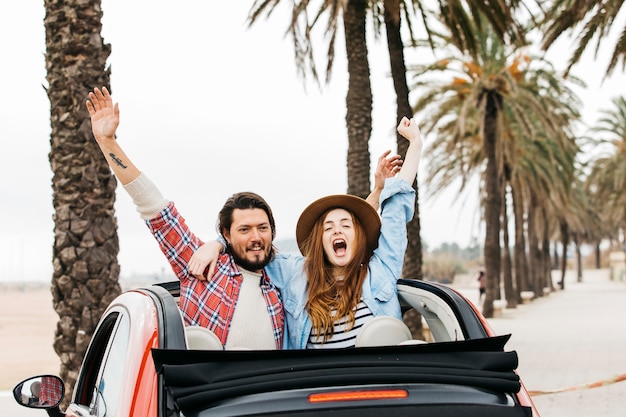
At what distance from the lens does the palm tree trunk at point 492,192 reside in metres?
24.9

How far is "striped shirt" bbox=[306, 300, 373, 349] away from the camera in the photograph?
3.73m

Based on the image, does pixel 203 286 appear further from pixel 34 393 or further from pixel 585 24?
pixel 585 24

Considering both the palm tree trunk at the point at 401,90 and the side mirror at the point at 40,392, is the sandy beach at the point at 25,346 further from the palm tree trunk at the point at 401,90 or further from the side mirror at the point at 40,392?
the side mirror at the point at 40,392

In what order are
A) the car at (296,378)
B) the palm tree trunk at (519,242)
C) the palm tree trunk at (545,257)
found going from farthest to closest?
the palm tree trunk at (545,257) → the palm tree trunk at (519,242) → the car at (296,378)

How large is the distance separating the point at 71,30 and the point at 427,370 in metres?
6.98

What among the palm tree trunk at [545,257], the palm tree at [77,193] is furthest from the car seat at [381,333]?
the palm tree trunk at [545,257]

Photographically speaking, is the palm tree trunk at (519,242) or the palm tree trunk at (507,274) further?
the palm tree trunk at (519,242)

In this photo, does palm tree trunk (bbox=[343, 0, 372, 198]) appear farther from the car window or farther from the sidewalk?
the car window

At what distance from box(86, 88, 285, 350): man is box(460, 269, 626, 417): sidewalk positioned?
6.74 meters

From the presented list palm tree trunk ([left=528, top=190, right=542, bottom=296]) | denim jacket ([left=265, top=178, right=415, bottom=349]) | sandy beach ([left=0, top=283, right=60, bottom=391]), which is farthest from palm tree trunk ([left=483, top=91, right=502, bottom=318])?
denim jacket ([left=265, top=178, right=415, bottom=349])

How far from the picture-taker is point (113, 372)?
3006mm

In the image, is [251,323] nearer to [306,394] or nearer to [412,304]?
[412,304]

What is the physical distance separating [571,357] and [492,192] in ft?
33.1

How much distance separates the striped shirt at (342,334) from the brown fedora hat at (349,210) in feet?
1.67
